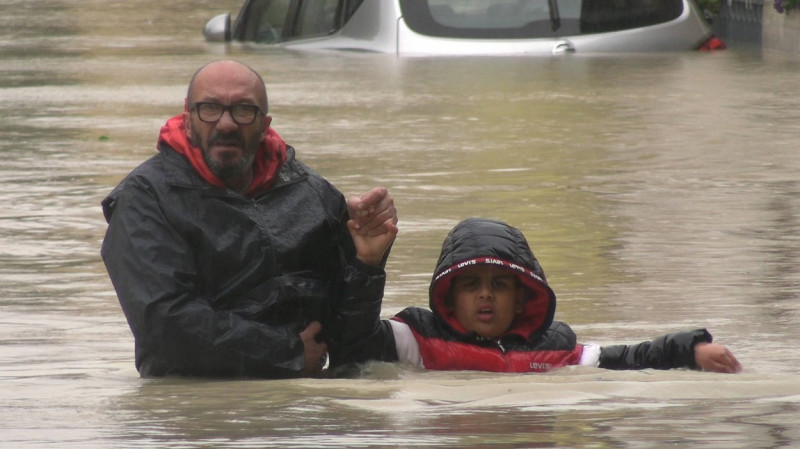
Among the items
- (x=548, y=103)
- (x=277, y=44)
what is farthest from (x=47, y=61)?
(x=548, y=103)

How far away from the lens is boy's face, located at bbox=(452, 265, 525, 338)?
17.5 feet

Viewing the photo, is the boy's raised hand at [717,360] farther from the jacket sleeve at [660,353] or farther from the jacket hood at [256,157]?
the jacket hood at [256,157]

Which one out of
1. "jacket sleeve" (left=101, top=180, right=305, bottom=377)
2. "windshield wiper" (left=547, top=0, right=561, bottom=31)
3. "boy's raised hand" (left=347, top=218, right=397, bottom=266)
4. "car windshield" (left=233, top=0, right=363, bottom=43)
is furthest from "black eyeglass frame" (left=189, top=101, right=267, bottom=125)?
"car windshield" (left=233, top=0, right=363, bottom=43)

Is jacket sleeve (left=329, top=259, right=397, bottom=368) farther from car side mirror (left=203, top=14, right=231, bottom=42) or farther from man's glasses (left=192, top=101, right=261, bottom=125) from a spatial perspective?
car side mirror (left=203, top=14, right=231, bottom=42)

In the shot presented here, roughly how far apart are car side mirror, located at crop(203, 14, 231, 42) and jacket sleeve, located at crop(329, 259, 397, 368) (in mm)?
12727

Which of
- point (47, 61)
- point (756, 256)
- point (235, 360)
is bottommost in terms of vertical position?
point (47, 61)

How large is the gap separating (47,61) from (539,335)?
13321mm

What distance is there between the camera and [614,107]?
41.7 ft

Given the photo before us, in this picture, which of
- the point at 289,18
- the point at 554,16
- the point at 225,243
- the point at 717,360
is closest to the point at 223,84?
the point at 225,243

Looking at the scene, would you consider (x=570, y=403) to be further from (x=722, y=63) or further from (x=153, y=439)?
(x=722, y=63)

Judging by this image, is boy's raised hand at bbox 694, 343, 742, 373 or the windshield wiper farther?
the windshield wiper

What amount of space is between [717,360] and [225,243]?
4.73ft

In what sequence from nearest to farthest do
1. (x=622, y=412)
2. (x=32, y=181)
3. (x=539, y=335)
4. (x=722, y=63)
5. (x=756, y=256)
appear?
(x=622, y=412) → (x=539, y=335) → (x=756, y=256) → (x=32, y=181) → (x=722, y=63)

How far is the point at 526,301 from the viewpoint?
5.43 m
